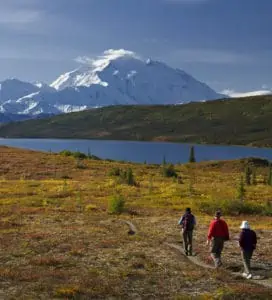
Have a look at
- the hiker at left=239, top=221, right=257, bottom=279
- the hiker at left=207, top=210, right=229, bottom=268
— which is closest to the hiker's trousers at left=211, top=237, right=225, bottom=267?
the hiker at left=207, top=210, right=229, bottom=268

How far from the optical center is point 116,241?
98.5ft

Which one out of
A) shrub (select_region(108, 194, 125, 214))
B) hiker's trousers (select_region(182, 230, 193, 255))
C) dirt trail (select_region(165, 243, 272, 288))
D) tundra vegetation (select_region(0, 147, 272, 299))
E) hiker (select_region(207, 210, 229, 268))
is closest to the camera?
tundra vegetation (select_region(0, 147, 272, 299))

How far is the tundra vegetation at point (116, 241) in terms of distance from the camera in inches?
782

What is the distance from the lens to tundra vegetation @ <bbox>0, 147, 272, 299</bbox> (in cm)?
1986

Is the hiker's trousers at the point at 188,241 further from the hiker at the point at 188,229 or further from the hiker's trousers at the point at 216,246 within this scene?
the hiker's trousers at the point at 216,246

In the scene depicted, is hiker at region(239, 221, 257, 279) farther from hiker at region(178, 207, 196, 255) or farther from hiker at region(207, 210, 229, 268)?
hiker at region(178, 207, 196, 255)

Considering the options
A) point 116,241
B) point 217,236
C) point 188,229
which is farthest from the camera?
point 116,241

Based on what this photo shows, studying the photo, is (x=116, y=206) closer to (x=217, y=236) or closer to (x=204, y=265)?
(x=204, y=265)

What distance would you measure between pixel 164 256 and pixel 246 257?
5340 millimetres

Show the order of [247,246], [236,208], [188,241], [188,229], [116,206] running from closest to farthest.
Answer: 1. [247,246]
2. [188,229]
3. [188,241]
4. [116,206]
5. [236,208]

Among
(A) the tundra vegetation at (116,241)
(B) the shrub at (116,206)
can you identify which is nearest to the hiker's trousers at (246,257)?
(A) the tundra vegetation at (116,241)

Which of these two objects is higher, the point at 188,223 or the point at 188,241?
the point at 188,223

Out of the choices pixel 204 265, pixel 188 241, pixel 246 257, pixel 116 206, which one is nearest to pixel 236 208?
pixel 116 206

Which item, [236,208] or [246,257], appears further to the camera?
[236,208]
